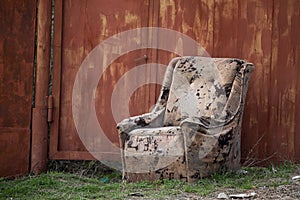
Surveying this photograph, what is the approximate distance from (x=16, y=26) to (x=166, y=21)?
4.94 feet

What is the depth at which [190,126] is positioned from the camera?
3.91m

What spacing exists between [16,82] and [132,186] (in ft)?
5.96

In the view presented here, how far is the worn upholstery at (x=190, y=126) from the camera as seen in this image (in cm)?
398

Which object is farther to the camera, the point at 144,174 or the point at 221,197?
the point at 144,174

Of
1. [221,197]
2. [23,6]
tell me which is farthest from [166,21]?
[221,197]

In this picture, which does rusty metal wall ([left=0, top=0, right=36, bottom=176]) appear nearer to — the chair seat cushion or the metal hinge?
the metal hinge

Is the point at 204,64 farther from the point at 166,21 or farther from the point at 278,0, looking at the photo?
the point at 278,0

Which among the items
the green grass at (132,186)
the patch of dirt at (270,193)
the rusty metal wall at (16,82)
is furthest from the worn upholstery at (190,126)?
the rusty metal wall at (16,82)

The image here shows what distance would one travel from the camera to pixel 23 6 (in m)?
5.07

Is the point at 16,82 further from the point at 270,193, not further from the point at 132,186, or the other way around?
the point at 270,193

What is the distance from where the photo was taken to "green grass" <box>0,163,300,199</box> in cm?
374

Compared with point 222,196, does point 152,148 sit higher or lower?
higher

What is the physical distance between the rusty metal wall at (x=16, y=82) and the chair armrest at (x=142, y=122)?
Result: 1231mm

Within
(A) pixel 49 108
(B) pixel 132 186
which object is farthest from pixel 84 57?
(B) pixel 132 186
